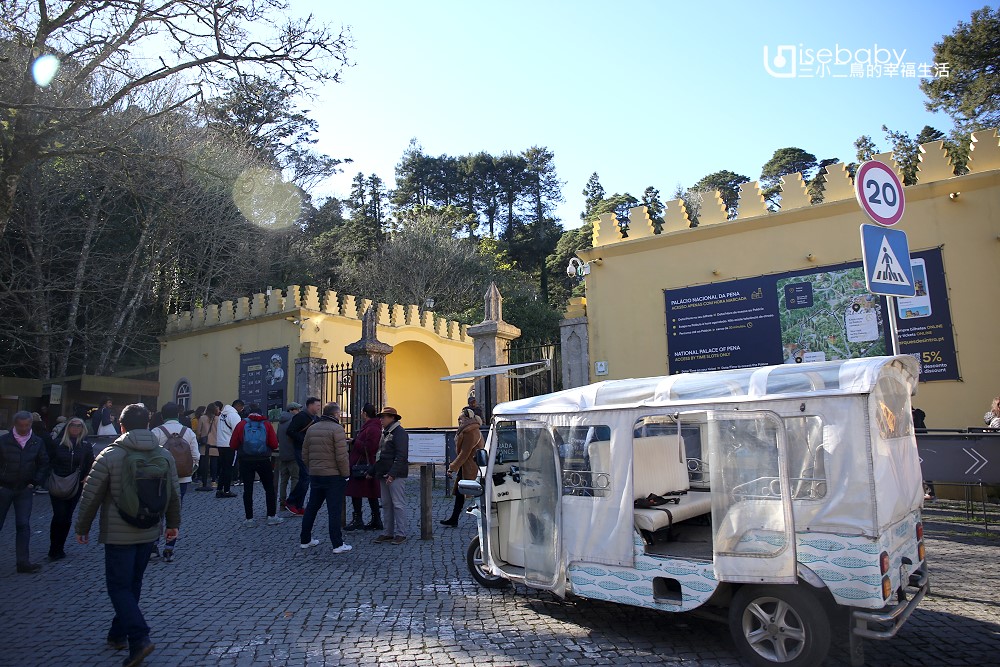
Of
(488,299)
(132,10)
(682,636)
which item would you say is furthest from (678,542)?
(132,10)

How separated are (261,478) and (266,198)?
2537cm

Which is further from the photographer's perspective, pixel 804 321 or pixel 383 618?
pixel 804 321

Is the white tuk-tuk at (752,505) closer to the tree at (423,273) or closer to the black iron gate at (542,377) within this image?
the black iron gate at (542,377)

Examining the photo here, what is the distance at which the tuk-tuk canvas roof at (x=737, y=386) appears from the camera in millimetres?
4117

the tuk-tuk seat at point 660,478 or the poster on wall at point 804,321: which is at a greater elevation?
the poster on wall at point 804,321

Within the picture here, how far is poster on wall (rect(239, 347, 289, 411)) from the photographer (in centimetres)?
1938

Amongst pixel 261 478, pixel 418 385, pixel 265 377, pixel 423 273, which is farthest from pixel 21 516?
→ pixel 423 273

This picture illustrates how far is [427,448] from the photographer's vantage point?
30.6 ft

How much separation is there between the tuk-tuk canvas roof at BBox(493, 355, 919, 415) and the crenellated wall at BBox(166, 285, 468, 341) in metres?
14.7

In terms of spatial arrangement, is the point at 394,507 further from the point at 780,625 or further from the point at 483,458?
the point at 780,625

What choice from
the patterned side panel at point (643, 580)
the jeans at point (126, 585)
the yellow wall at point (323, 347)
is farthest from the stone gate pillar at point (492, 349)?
the jeans at point (126, 585)

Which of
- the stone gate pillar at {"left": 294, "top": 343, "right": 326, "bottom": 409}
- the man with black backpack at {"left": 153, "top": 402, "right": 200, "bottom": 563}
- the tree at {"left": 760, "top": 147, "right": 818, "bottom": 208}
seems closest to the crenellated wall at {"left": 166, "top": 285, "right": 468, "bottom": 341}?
the stone gate pillar at {"left": 294, "top": 343, "right": 326, "bottom": 409}

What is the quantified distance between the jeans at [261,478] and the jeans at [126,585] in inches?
173

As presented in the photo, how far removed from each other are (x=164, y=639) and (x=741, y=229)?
11684 mm
